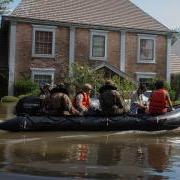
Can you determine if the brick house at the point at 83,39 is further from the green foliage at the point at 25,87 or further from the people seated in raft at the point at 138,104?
the people seated in raft at the point at 138,104

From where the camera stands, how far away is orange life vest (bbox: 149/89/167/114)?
48.2ft

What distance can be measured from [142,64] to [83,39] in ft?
15.9

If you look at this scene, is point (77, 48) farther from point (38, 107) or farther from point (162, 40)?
point (38, 107)

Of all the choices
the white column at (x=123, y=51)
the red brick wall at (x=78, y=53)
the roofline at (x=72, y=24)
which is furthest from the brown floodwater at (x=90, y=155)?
the white column at (x=123, y=51)

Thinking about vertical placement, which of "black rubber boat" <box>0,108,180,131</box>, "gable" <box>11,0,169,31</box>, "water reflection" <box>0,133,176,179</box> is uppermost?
"gable" <box>11,0,169,31</box>

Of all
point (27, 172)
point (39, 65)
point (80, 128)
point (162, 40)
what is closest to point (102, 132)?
point (80, 128)

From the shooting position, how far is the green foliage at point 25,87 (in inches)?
1282

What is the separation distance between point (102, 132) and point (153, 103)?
178cm

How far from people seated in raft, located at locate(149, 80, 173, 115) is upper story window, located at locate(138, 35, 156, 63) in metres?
22.3

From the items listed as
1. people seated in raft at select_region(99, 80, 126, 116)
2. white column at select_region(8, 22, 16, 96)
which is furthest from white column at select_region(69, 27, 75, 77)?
people seated in raft at select_region(99, 80, 126, 116)

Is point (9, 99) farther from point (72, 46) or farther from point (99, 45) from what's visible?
point (99, 45)

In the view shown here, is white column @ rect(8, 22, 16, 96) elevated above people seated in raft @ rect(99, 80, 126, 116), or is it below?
above

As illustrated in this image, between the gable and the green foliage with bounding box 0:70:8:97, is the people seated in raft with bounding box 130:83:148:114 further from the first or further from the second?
the gable

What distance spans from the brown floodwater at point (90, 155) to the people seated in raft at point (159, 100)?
66cm
